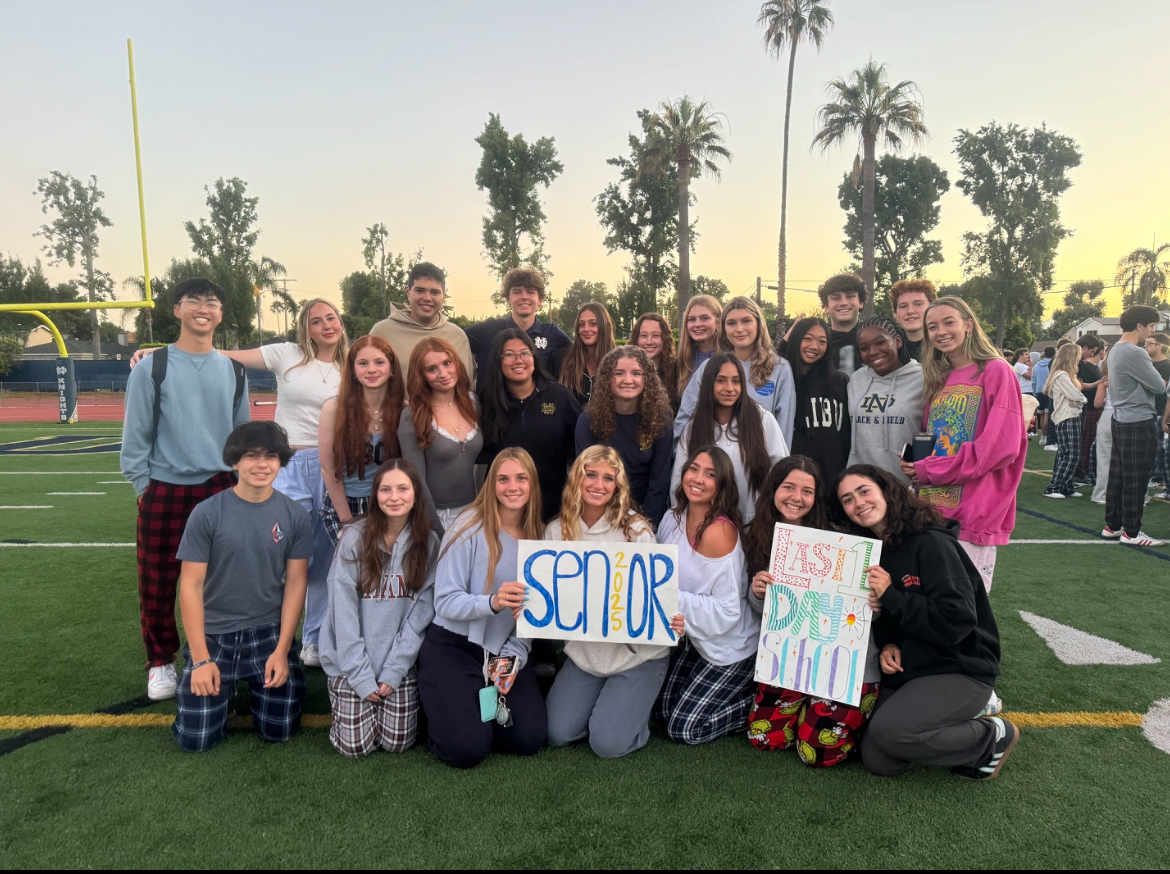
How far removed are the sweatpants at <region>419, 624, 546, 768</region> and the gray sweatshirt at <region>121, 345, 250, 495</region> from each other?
60.8 inches

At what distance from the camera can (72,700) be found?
3416 mm

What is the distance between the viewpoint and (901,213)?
134 ft

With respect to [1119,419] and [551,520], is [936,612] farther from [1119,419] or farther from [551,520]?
[1119,419]

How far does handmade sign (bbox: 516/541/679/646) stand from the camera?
2.94 meters

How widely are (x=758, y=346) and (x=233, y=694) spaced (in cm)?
331

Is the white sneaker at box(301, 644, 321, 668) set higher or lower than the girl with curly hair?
lower

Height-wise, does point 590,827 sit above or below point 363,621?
below

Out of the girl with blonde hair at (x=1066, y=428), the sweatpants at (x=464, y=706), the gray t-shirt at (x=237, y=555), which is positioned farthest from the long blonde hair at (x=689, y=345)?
the girl with blonde hair at (x=1066, y=428)

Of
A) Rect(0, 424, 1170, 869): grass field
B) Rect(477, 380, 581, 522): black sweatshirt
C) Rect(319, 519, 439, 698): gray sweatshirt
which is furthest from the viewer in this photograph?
Rect(477, 380, 581, 522): black sweatshirt

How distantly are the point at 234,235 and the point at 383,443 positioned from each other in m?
52.7

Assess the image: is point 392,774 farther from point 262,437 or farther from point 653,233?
point 653,233

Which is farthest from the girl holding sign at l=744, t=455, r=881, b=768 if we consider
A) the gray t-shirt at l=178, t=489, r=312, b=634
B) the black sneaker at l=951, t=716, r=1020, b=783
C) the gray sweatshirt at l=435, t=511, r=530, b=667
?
the gray t-shirt at l=178, t=489, r=312, b=634

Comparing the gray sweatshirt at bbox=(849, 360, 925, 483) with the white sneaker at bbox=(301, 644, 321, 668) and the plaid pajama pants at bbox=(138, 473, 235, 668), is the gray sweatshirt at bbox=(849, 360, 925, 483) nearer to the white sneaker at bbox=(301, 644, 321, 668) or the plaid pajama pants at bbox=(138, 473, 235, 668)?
the white sneaker at bbox=(301, 644, 321, 668)

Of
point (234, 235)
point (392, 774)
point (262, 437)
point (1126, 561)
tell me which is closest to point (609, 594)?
point (392, 774)
